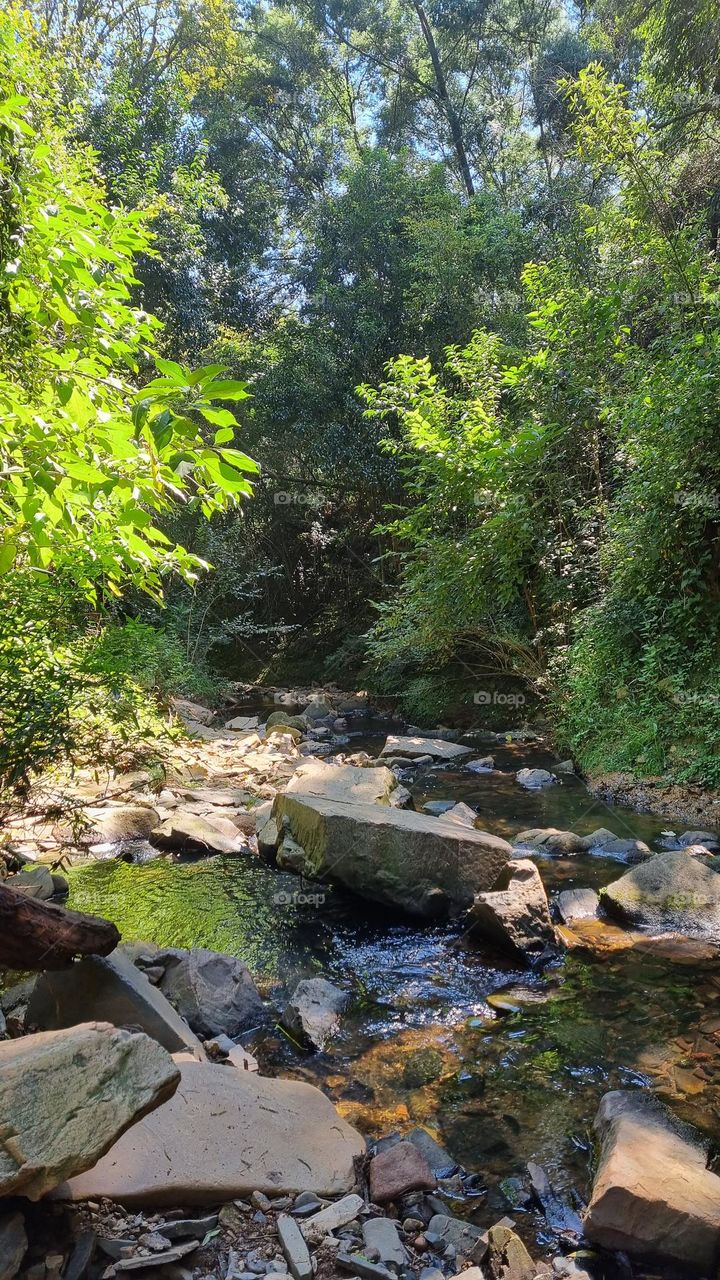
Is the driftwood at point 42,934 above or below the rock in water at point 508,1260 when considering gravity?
above

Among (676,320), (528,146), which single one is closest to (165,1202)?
(676,320)

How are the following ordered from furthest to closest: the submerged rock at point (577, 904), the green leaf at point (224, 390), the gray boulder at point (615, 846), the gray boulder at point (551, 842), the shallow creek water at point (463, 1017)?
the gray boulder at point (551, 842), the gray boulder at point (615, 846), the submerged rock at point (577, 904), the shallow creek water at point (463, 1017), the green leaf at point (224, 390)

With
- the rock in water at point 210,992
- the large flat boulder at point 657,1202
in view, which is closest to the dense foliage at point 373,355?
the rock in water at point 210,992

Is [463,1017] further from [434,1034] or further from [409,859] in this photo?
[409,859]

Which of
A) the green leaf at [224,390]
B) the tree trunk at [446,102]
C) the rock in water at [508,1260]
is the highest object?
the tree trunk at [446,102]

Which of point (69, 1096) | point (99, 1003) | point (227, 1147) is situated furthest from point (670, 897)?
point (69, 1096)

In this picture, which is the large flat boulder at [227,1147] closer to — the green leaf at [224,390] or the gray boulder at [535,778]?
the green leaf at [224,390]

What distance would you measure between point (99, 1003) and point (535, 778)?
597 centimetres

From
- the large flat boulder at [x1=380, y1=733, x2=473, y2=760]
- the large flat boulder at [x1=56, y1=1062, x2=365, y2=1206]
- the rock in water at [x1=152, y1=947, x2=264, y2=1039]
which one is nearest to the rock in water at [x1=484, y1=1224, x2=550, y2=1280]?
the large flat boulder at [x1=56, y1=1062, x2=365, y2=1206]

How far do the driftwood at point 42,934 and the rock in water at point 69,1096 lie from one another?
740 mm

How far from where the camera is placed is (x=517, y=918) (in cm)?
418

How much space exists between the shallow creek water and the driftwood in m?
1.01

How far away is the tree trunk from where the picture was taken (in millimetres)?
18188

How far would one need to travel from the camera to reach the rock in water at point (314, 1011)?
3.45 m
